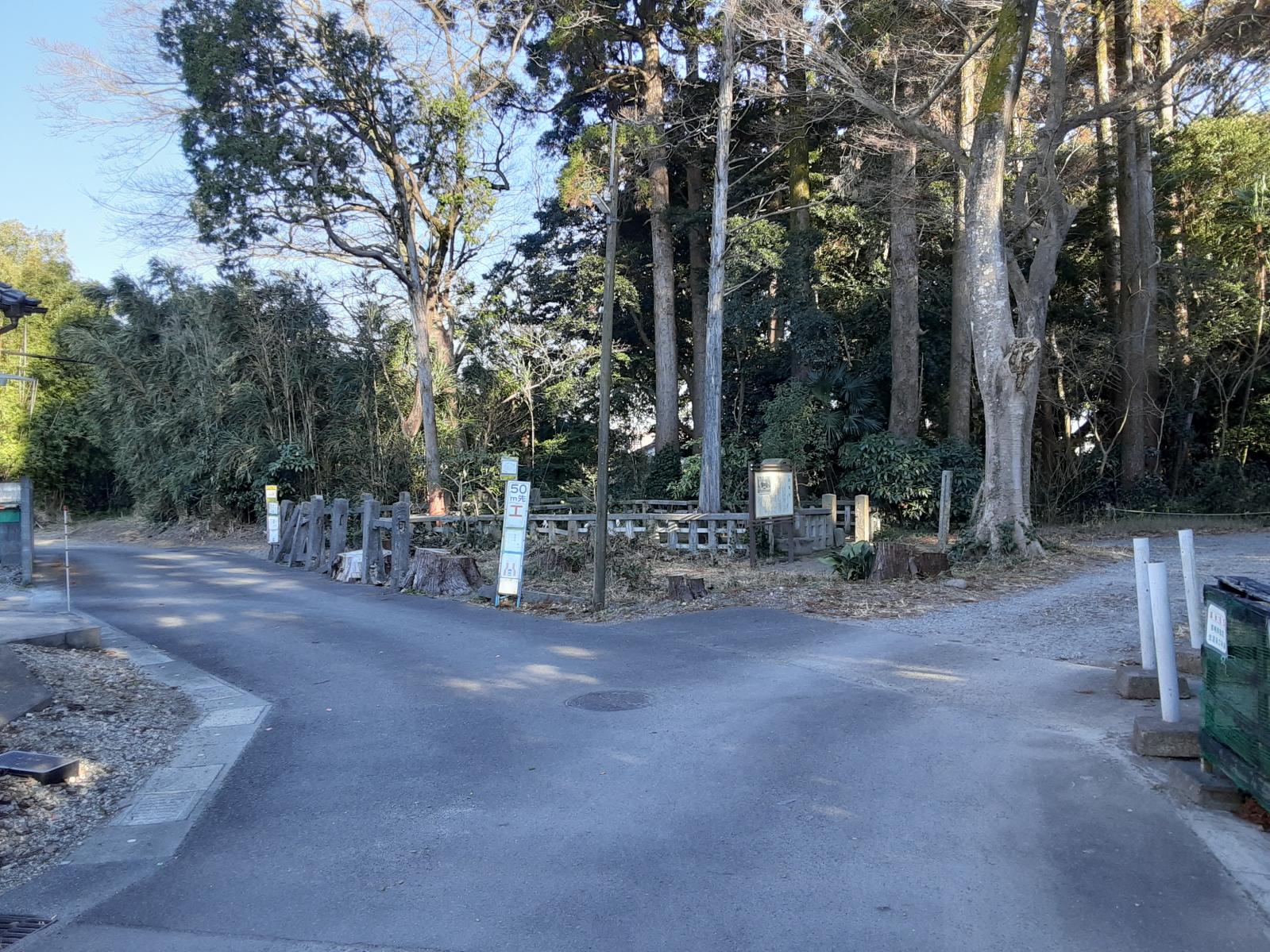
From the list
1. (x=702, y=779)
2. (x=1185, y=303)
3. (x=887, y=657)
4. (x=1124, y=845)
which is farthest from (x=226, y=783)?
(x=1185, y=303)

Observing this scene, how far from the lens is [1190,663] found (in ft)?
25.0

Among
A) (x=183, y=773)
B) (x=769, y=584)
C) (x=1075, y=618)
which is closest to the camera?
(x=183, y=773)

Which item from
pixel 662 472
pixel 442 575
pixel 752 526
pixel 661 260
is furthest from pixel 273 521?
pixel 661 260

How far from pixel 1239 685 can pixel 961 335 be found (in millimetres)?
20738

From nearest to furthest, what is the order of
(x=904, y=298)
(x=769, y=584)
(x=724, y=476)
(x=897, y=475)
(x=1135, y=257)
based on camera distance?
(x=769, y=584) → (x=897, y=475) → (x=904, y=298) → (x=1135, y=257) → (x=724, y=476)

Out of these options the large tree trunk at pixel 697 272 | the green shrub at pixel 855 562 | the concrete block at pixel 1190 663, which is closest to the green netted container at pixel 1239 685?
the concrete block at pixel 1190 663

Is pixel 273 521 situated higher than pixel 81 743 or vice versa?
pixel 273 521

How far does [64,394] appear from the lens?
41125mm

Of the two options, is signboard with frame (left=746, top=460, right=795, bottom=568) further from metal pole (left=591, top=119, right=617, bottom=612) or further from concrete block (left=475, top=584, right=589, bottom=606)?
metal pole (left=591, top=119, right=617, bottom=612)

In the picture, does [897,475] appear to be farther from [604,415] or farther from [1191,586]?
[1191,586]

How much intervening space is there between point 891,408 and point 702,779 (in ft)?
67.9

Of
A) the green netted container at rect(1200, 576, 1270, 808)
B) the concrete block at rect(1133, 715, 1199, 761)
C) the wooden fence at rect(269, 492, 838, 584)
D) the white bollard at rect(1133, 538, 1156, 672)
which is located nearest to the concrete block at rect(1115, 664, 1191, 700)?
the white bollard at rect(1133, 538, 1156, 672)

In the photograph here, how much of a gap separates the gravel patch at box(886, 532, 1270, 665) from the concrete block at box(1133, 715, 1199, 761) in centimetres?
310

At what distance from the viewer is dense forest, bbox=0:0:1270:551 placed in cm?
2341
